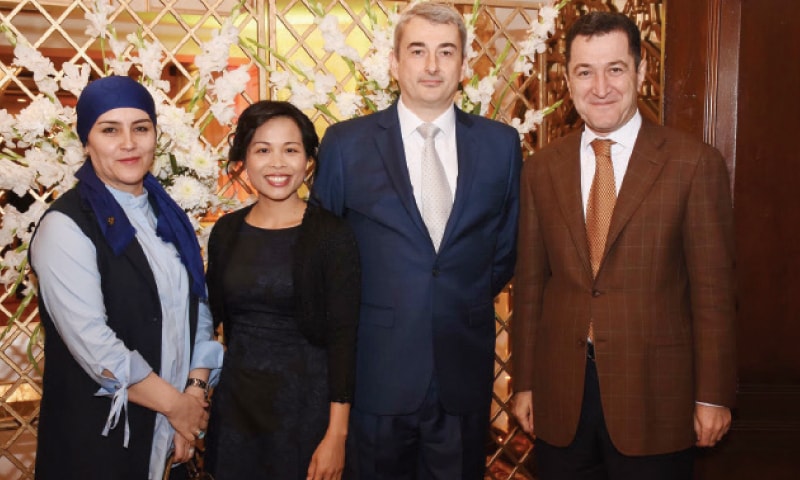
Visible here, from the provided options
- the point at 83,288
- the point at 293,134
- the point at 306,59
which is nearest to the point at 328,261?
the point at 293,134

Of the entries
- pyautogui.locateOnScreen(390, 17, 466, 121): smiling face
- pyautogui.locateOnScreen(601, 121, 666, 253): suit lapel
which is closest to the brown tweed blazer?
pyautogui.locateOnScreen(601, 121, 666, 253): suit lapel

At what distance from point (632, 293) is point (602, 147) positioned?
384 millimetres

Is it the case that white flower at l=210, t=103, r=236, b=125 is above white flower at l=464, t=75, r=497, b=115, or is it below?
below

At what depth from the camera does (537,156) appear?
2039mm

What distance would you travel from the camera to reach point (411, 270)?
6.51 feet

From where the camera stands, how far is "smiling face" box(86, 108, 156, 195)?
180 cm

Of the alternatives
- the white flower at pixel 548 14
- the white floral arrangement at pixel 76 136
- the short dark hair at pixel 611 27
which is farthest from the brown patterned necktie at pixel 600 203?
the white floral arrangement at pixel 76 136

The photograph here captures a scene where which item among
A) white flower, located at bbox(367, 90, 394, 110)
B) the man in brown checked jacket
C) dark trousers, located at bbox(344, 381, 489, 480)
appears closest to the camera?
the man in brown checked jacket

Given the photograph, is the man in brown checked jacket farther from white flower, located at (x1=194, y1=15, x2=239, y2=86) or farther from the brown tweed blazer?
white flower, located at (x1=194, y1=15, x2=239, y2=86)

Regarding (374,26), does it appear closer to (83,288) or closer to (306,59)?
(83,288)

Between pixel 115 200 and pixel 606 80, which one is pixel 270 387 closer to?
pixel 115 200

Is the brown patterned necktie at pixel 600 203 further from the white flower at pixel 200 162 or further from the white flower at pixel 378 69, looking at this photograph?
the white flower at pixel 200 162

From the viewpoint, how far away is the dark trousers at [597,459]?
183 centimetres

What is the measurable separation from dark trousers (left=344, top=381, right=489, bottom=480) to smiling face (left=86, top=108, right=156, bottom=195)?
34.9 inches
